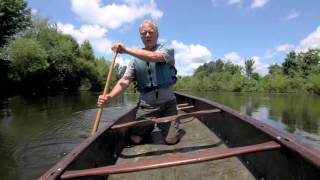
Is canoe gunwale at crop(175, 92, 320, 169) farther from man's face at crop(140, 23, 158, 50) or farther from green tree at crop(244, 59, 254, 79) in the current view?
green tree at crop(244, 59, 254, 79)

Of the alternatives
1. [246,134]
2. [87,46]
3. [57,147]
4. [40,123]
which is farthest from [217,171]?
[87,46]

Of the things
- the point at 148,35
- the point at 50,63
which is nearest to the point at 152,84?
the point at 148,35

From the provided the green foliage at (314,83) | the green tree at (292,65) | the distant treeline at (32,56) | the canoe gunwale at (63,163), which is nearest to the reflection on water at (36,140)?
the canoe gunwale at (63,163)

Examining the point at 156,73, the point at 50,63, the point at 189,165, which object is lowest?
the point at 189,165

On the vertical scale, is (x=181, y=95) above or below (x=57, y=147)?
above

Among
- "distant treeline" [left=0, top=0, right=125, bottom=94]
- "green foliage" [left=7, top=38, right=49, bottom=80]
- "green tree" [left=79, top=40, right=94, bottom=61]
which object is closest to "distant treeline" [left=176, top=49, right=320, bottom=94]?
"green tree" [left=79, top=40, right=94, bottom=61]

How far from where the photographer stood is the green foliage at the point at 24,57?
121 feet

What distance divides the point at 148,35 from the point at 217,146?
59.9 inches

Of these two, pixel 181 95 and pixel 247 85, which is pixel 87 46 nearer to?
pixel 247 85

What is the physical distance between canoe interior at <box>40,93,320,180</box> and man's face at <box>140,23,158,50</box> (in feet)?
3.44

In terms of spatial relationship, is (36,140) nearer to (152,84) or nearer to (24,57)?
(152,84)

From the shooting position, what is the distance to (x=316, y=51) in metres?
74.8

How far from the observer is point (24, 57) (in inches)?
1455

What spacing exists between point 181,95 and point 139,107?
478 cm
